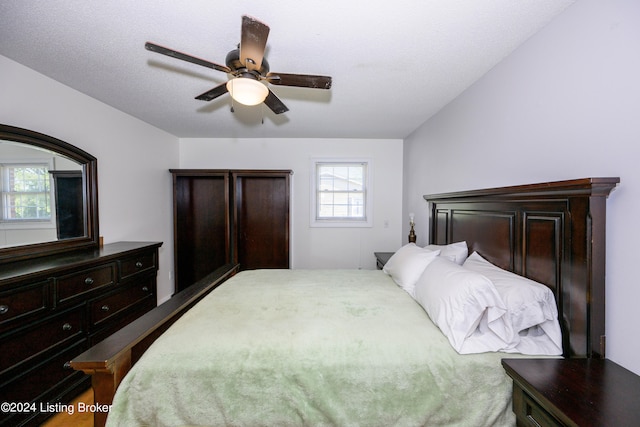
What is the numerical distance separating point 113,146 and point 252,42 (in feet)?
8.22

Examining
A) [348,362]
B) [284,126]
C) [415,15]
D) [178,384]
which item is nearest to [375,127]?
[284,126]

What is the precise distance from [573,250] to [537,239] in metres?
0.23

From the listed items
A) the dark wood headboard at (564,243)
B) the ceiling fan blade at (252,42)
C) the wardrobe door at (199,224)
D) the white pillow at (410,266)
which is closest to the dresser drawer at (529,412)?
the dark wood headboard at (564,243)

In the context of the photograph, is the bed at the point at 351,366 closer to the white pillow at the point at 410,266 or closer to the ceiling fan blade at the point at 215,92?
the white pillow at the point at 410,266

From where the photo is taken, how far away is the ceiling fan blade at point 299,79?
1.54 metres

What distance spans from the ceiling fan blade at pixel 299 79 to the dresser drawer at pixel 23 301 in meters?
2.02

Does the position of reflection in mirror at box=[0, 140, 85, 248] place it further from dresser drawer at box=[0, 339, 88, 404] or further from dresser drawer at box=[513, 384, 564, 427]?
dresser drawer at box=[513, 384, 564, 427]

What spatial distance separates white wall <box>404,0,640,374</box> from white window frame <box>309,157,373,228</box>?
211 cm

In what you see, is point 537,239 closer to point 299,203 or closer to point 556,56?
point 556,56

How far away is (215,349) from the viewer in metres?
1.24

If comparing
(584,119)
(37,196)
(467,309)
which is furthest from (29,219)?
(584,119)

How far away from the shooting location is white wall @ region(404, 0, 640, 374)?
1.05 metres

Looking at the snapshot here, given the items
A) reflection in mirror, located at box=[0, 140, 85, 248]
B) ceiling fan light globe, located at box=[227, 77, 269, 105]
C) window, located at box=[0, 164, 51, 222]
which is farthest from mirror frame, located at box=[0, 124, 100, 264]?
ceiling fan light globe, located at box=[227, 77, 269, 105]

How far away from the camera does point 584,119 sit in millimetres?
1227
